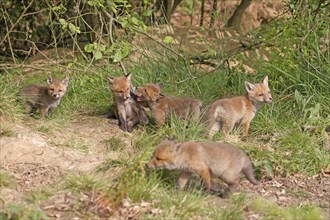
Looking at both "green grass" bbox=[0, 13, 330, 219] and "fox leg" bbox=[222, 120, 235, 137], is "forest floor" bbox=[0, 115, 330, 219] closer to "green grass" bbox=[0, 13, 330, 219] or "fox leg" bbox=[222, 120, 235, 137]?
"green grass" bbox=[0, 13, 330, 219]

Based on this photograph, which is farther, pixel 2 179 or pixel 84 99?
pixel 84 99

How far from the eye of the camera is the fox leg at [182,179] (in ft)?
27.0

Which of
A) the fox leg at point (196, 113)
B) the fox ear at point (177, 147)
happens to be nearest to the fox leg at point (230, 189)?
the fox ear at point (177, 147)

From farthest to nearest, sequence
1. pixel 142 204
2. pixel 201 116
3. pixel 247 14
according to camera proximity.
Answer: pixel 247 14 < pixel 201 116 < pixel 142 204

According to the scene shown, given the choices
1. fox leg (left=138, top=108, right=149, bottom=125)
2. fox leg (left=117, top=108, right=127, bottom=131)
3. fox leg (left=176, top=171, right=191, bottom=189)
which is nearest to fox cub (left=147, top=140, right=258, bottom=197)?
fox leg (left=176, top=171, right=191, bottom=189)

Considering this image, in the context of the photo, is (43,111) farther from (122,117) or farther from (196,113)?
(196,113)

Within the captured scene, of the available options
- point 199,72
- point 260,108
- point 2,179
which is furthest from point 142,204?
point 199,72

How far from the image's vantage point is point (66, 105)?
11.2 m

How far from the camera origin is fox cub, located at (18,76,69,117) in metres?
10.6

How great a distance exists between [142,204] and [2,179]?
1590 millimetres

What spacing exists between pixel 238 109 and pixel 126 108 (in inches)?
62.3

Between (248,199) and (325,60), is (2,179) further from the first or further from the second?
(325,60)

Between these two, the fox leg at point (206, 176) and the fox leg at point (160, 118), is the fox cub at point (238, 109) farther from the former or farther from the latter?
the fox leg at point (206, 176)

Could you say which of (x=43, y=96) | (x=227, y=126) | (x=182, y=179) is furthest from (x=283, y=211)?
(x=43, y=96)
